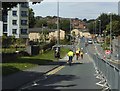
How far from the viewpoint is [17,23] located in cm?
13562

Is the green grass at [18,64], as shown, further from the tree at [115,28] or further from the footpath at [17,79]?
the tree at [115,28]

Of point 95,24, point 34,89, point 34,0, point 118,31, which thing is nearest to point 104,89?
point 34,89

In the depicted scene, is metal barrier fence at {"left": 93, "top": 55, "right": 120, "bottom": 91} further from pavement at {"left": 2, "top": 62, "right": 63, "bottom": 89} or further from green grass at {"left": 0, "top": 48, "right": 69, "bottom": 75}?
green grass at {"left": 0, "top": 48, "right": 69, "bottom": 75}

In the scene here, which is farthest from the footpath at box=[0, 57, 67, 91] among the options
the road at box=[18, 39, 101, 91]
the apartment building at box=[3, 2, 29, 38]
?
the apartment building at box=[3, 2, 29, 38]

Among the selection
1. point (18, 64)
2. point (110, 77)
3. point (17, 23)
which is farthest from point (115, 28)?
point (110, 77)

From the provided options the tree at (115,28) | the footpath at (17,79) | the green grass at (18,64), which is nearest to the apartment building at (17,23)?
the tree at (115,28)

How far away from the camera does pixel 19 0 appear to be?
4156 cm

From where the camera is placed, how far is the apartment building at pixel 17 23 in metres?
135

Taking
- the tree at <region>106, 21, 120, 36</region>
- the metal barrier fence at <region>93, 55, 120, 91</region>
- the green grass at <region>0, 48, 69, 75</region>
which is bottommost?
the green grass at <region>0, 48, 69, 75</region>

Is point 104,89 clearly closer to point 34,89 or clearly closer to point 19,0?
point 34,89

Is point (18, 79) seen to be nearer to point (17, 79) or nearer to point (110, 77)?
point (17, 79)

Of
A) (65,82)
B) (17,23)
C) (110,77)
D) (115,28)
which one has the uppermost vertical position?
(17,23)

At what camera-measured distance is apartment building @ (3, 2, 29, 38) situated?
135 meters

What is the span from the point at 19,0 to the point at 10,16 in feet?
308
